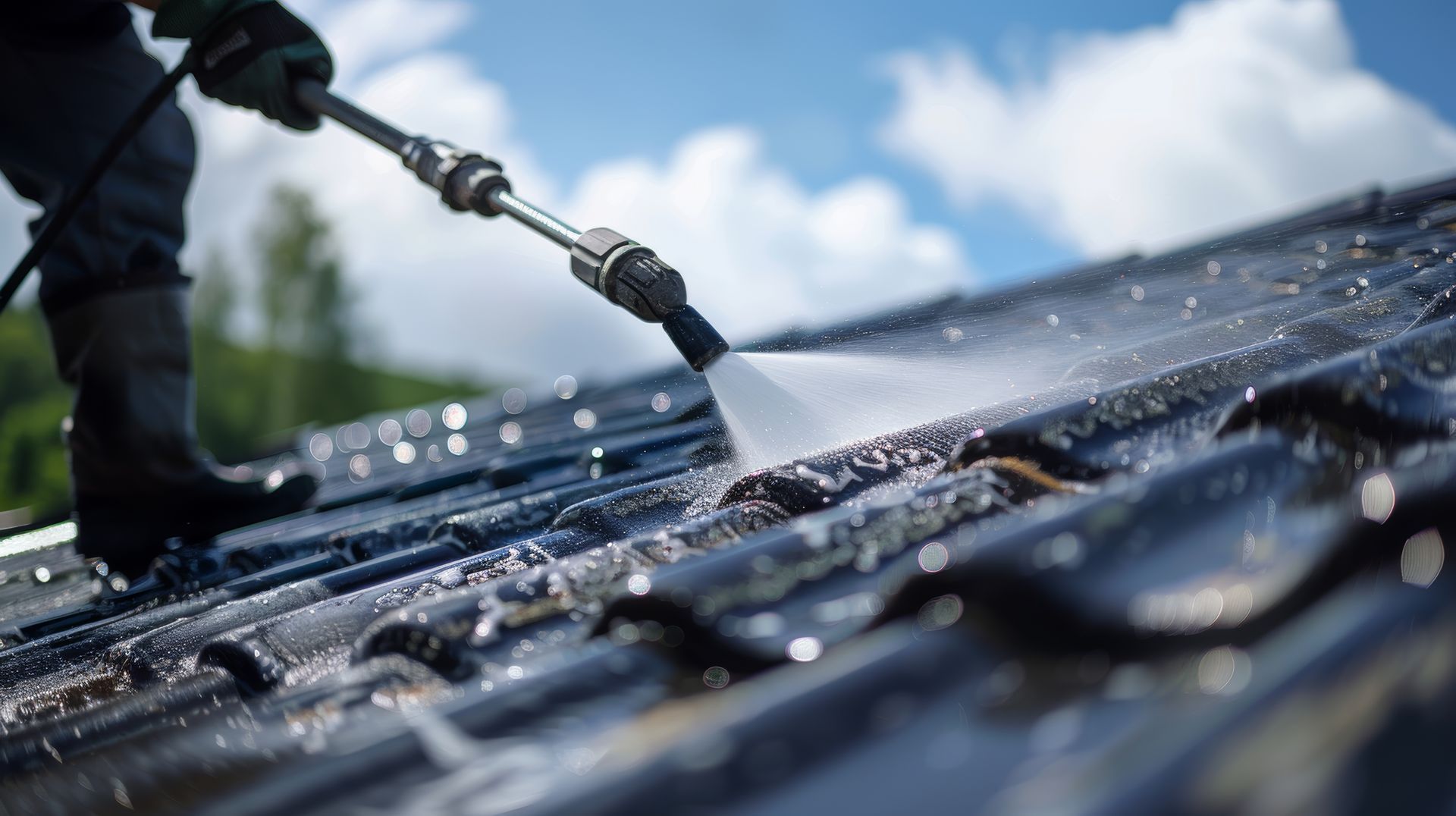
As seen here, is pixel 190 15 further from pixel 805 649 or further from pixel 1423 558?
pixel 1423 558

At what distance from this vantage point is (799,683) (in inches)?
27.4

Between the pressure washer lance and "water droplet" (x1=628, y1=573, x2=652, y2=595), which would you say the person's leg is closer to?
the pressure washer lance

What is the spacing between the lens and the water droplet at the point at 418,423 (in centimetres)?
838

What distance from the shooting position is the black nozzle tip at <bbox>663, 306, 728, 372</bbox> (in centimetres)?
270

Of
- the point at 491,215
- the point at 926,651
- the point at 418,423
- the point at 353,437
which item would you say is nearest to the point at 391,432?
the point at 418,423

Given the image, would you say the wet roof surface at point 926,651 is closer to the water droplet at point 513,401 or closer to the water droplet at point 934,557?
the water droplet at point 934,557

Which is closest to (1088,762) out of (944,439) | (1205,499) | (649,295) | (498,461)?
(1205,499)

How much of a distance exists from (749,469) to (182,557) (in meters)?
1.83

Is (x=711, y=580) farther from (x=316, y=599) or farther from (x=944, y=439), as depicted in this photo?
(x=316, y=599)

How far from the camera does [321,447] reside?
8.85 m

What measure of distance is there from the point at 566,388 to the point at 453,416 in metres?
1.20

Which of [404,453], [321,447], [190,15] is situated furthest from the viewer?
[321,447]

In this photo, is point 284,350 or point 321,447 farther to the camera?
point 284,350

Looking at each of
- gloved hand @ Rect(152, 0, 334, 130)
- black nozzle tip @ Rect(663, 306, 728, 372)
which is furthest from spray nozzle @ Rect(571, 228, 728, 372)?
gloved hand @ Rect(152, 0, 334, 130)
